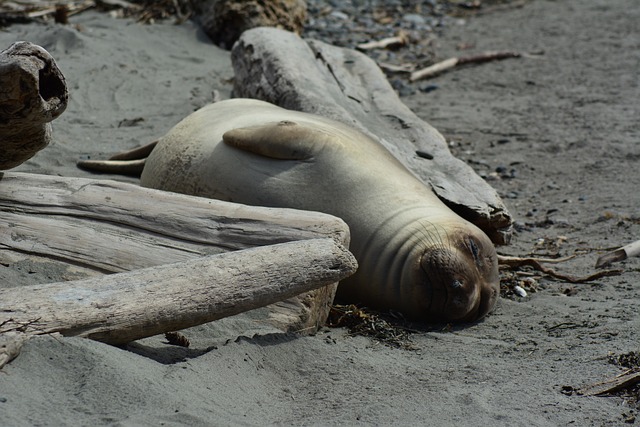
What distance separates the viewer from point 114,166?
5539 mm

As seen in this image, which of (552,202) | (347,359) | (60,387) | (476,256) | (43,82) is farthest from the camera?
(552,202)

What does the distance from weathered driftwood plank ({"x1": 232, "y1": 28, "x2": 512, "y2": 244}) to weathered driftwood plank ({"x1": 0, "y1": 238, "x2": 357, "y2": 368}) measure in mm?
1629

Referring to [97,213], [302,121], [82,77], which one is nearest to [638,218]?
[302,121]

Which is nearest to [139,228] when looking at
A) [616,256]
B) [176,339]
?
[176,339]

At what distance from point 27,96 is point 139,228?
0.83 meters

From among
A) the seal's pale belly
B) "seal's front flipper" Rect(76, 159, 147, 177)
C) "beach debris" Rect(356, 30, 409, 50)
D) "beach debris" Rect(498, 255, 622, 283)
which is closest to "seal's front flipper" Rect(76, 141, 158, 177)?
"seal's front flipper" Rect(76, 159, 147, 177)

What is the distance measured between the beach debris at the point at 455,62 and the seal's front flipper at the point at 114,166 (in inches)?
169

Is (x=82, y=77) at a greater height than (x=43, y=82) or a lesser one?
lesser

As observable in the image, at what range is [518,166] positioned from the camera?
682 cm

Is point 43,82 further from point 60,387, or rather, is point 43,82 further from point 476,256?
point 476,256

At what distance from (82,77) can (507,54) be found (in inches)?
200

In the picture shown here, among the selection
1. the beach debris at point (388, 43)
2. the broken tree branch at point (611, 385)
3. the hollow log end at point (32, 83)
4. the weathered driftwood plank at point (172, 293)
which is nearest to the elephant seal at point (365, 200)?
the weathered driftwood plank at point (172, 293)

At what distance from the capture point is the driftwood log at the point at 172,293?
286 centimetres

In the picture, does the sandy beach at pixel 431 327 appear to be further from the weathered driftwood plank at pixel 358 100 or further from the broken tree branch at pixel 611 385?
the weathered driftwood plank at pixel 358 100
